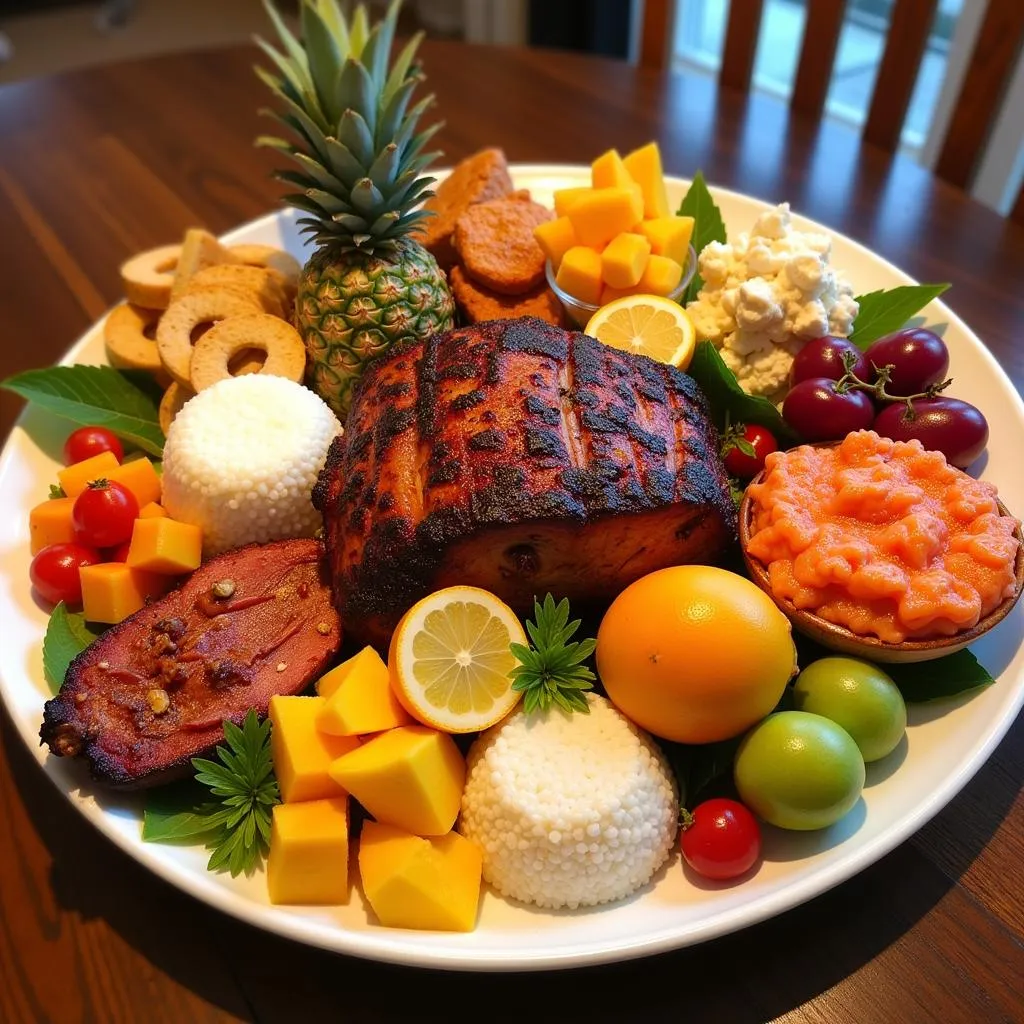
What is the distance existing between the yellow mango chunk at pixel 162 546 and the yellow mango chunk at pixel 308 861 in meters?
0.81

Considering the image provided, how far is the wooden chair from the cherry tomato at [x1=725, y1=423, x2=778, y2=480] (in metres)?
1.76

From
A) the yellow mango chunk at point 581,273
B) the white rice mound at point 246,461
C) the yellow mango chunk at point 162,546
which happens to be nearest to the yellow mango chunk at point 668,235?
the yellow mango chunk at point 581,273

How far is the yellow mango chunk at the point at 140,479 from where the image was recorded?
2432 mm

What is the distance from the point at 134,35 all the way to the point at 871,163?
26.5 ft

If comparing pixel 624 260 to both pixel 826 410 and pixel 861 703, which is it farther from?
pixel 861 703

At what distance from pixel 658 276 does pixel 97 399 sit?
1.79 metres

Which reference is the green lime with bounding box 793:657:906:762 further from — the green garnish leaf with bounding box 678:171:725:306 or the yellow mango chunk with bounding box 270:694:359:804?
the green garnish leaf with bounding box 678:171:725:306

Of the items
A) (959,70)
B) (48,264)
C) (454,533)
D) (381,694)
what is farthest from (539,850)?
(959,70)

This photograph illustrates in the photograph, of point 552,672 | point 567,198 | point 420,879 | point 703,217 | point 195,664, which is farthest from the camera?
point 703,217

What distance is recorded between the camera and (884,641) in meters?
1.87

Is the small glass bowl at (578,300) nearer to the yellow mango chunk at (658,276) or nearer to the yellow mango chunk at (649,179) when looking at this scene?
the yellow mango chunk at (658,276)

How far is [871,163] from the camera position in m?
3.67

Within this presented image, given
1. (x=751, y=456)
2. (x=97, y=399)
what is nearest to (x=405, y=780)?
(x=751, y=456)

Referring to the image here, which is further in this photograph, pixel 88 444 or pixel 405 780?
pixel 88 444
